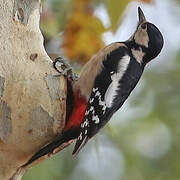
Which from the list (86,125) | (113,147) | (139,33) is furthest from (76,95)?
(113,147)

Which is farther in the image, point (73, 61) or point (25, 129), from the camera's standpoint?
point (73, 61)

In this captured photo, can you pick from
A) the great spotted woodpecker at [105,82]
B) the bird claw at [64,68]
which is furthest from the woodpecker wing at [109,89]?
the bird claw at [64,68]

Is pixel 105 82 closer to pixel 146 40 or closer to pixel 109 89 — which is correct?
pixel 109 89

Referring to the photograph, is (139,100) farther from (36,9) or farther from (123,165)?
(36,9)

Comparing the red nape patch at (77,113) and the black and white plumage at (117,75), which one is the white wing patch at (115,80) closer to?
the black and white plumage at (117,75)

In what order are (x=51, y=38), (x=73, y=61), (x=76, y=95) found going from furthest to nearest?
(x=51, y=38)
(x=73, y=61)
(x=76, y=95)

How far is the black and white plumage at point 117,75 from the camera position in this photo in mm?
2963

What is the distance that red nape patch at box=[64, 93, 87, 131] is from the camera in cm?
297

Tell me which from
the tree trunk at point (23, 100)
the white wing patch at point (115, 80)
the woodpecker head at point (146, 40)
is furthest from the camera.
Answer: the woodpecker head at point (146, 40)

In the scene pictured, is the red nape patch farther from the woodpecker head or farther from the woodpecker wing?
the woodpecker head

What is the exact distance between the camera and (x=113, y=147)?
15.6 feet

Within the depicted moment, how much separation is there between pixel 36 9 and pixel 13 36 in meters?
0.27

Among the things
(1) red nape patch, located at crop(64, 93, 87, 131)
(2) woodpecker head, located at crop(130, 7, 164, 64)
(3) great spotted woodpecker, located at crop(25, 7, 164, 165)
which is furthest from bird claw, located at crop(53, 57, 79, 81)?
(2) woodpecker head, located at crop(130, 7, 164, 64)

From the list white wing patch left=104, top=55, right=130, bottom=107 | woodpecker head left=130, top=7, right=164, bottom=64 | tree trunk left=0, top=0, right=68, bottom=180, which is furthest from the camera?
woodpecker head left=130, top=7, right=164, bottom=64
